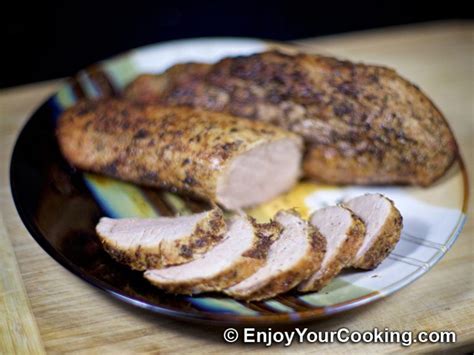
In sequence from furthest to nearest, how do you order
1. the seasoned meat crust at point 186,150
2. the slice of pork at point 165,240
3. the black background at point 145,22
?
the black background at point 145,22, the seasoned meat crust at point 186,150, the slice of pork at point 165,240

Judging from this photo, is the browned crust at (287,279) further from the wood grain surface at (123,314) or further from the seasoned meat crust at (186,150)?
the seasoned meat crust at (186,150)

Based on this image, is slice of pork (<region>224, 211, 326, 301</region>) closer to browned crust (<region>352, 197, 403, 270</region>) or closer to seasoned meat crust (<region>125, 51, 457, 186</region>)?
browned crust (<region>352, 197, 403, 270</region>)

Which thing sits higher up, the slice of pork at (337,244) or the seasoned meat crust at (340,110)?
the seasoned meat crust at (340,110)

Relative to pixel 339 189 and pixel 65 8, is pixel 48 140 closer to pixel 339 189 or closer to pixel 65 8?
pixel 339 189

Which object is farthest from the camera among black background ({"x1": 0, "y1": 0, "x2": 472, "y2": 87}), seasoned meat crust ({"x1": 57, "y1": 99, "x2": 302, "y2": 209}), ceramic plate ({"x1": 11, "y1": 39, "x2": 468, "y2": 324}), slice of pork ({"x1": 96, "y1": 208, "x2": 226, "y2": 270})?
black background ({"x1": 0, "y1": 0, "x2": 472, "y2": 87})

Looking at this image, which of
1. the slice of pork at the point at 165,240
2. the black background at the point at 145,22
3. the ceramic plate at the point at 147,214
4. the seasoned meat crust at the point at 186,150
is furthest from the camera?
the black background at the point at 145,22

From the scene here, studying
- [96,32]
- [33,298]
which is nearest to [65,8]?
[96,32]

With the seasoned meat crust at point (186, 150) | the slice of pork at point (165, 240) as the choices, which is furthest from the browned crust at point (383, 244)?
the seasoned meat crust at point (186, 150)

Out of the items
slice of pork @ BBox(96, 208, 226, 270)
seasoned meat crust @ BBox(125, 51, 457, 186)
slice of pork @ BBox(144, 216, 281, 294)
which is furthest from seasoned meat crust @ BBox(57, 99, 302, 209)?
slice of pork @ BBox(144, 216, 281, 294)
